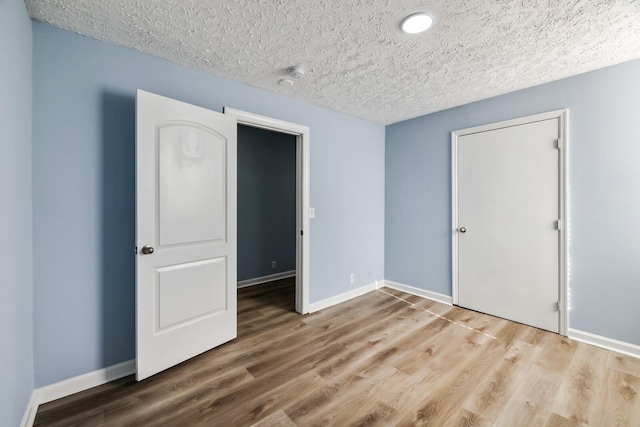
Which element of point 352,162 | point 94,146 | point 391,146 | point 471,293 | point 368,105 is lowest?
point 471,293

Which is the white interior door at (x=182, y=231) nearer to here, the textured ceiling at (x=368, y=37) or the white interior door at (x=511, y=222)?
the textured ceiling at (x=368, y=37)

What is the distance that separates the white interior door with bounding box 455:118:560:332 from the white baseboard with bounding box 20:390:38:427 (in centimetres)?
382

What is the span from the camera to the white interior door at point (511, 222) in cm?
267

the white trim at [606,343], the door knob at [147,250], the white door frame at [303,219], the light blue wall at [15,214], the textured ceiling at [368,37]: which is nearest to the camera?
the light blue wall at [15,214]

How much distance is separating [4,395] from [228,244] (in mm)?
1463

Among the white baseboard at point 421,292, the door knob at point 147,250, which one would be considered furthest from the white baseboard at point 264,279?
the door knob at point 147,250

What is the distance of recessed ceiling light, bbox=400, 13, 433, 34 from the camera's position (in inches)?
64.7

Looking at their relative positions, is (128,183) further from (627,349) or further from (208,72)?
(627,349)

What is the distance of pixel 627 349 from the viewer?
2.27 meters

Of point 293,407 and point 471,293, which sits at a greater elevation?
point 471,293

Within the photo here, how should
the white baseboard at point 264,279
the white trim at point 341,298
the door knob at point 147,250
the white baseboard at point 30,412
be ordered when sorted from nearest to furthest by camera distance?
1. the white baseboard at point 30,412
2. the door knob at point 147,250
3. the white trim at point 341,298
4. the white baseboard at point 264,279

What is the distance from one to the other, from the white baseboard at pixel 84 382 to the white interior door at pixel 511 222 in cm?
344

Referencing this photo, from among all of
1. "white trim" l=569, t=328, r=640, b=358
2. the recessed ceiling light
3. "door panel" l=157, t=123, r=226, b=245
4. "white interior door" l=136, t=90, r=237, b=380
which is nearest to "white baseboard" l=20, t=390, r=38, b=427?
"white interior door" l=136, t=90, r=237, b=380

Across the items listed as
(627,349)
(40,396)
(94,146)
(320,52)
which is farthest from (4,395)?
(627,349)
